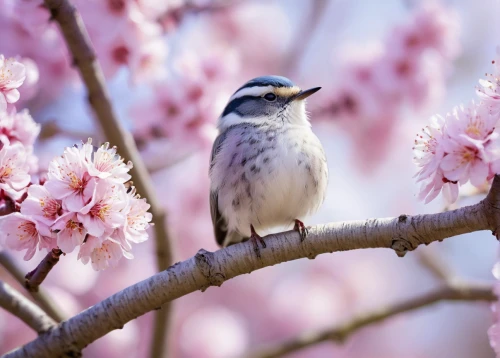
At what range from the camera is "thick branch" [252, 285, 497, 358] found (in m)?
3.18

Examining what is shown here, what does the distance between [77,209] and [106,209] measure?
75mm

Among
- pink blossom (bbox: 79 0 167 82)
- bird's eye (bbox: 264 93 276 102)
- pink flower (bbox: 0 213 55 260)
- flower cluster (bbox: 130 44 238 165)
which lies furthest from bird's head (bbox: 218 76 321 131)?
pink flower (bbox: 0 213 55 260)

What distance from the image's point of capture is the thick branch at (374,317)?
3184mm

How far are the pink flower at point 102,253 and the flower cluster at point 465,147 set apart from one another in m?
0.92

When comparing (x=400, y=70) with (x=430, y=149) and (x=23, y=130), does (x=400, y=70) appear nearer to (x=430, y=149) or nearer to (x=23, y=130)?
(x=430, y=149)

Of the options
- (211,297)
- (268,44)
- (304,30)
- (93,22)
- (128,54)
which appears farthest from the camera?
(268,44)

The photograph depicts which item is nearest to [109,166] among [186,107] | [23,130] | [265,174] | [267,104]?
[23,130]

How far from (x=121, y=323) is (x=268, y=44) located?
15.8ft

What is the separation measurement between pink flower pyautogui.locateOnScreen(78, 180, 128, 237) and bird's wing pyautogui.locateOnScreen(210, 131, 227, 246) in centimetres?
121

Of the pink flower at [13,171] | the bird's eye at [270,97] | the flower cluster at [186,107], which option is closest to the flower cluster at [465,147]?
the pink flower at [13,171]

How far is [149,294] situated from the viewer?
1947 millimetres

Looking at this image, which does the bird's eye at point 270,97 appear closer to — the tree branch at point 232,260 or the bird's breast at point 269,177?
the bird's breast at point 269,177

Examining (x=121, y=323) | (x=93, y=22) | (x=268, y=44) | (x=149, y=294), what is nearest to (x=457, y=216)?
(x=149, y=294)

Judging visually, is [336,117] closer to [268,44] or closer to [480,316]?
[268,44]
